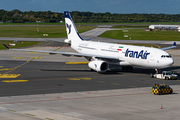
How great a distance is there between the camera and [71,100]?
100 ft

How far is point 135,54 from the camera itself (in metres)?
46.4

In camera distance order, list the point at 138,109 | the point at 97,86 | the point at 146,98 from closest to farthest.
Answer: the point at 138,109 < the point at 146,98 < the point at 97,86

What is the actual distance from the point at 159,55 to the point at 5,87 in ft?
77.2

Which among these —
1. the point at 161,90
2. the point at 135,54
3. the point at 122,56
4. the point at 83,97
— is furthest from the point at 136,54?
the point at 83,97

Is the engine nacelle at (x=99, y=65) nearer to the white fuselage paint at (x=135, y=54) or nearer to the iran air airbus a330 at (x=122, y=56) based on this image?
the iran air airbus a330 at (x=122, y=56)

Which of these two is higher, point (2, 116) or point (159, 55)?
point (159, 55)

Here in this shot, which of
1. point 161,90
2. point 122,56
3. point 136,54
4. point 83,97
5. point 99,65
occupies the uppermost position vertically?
point 136,54

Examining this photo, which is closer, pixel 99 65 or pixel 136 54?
pixel 136 54

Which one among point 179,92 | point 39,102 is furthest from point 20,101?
point 179,92

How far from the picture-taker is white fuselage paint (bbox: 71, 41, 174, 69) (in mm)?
43969

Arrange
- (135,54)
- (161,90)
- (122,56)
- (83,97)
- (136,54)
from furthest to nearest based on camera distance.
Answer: (122,56), (135,54), (136,54), (161,90), (83,97)

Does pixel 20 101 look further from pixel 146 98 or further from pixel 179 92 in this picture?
pixel 179 92

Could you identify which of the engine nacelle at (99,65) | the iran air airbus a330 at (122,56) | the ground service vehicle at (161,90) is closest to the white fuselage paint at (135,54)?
the iran air airbus a330 at (122,56)

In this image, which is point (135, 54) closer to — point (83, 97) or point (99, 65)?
point (99, 65)
